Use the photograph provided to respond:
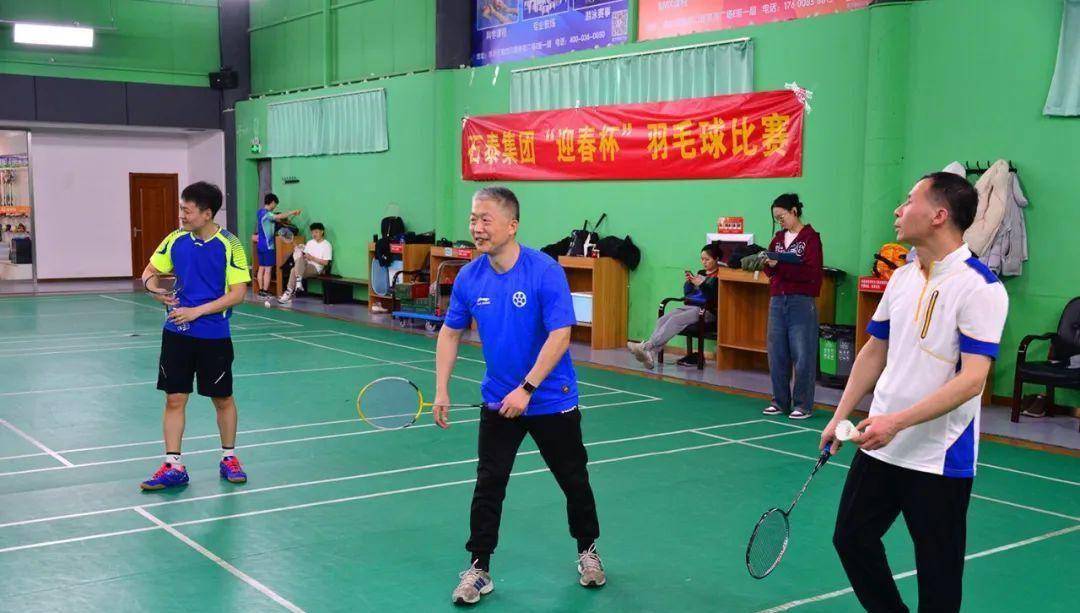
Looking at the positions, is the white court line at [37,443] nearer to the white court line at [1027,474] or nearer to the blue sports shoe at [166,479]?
the blue sports shoe at [166,479]

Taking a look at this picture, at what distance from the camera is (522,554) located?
5.71m

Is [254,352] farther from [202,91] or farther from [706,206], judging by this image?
[202,91]

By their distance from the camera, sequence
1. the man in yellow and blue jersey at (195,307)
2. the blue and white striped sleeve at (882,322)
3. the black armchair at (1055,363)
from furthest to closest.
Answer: the black armchair at (1055,363) < the man in yellow and blue jersey at (195,307) < the blue and white striped sleeve at (882,322)

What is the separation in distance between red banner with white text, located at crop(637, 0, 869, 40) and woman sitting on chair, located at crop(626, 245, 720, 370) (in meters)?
2.81

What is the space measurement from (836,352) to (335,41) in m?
13.6

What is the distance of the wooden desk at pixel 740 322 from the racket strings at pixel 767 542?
25.6 feet

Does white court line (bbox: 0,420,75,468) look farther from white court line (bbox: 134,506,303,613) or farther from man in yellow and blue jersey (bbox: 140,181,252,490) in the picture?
white court line (bbox: 134,506,303,613)

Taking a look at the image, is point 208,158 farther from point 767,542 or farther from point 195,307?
point 767,542

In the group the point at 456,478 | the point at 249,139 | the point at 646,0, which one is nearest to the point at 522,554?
the point at 456,478

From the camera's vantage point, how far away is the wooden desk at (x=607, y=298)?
14219mm

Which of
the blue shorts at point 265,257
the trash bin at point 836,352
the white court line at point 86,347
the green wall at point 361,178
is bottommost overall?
the white court line at point 86,347

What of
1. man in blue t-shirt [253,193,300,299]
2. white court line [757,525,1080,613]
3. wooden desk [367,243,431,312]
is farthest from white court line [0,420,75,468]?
man in blue t-shirt [253,193,300,299]

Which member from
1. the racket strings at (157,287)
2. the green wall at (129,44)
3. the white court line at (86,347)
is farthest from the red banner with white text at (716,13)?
the green wall at (129,44)

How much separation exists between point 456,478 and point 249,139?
18593 millimetres
